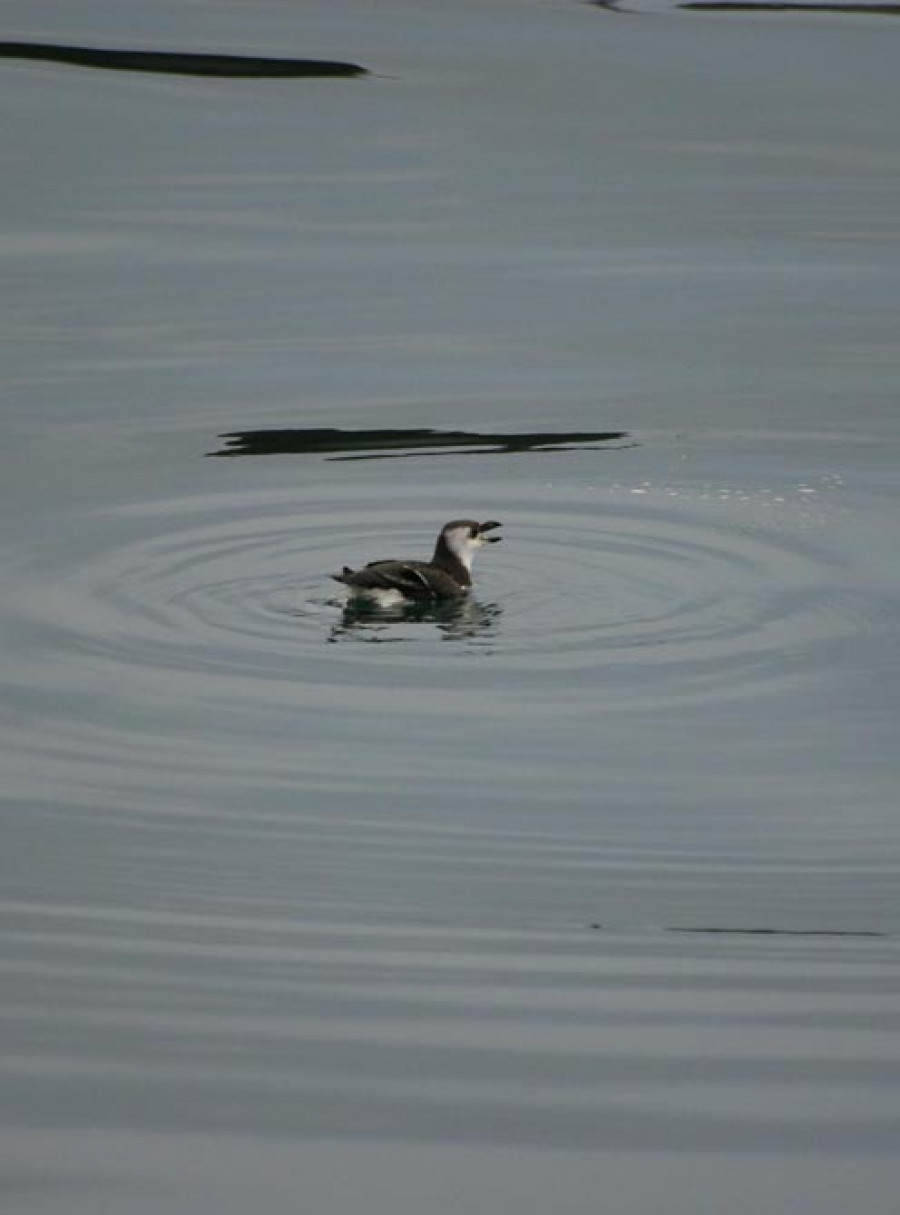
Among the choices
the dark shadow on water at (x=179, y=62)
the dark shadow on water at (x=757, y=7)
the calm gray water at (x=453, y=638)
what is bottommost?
the calm gray water at (x=453, y=638)

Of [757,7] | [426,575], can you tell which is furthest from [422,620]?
[757,7]

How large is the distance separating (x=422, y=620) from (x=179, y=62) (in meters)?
9.91

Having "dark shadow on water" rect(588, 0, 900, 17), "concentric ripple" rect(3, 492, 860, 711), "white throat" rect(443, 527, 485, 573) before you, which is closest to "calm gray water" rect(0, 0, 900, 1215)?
"concentric ripple" rect(3, 492, 860, 711)

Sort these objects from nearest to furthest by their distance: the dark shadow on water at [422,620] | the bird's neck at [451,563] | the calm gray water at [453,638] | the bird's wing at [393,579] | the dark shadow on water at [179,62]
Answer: the calm gray water at [453,638] < the dark shadow on water at [422,620] < the bird's wing at [393,579] < the bird's neck at [451,563] < the dark shadow on water at [179,62]

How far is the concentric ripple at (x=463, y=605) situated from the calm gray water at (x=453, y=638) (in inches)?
1.1

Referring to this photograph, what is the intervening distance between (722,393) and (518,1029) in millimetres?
7484

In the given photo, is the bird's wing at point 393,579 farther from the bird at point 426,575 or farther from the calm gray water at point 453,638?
the calm gray water at point 453,638

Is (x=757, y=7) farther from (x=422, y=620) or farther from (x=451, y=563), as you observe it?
(x=422, y=620)

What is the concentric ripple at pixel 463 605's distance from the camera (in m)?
8.34

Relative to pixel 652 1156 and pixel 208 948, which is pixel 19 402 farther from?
pixel 652 1156

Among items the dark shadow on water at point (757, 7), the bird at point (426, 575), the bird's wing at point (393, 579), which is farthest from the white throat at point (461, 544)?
the dark shadow on water at point (757, 7)

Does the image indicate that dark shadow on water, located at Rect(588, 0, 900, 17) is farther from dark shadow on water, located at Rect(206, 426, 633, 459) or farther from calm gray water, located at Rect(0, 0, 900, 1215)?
dark shadow on water, located at Rect(206, 426, 633, 459)

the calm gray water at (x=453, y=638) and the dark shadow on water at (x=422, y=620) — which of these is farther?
the dark shadow on water at (x=422, y=620)

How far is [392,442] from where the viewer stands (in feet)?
38.2
